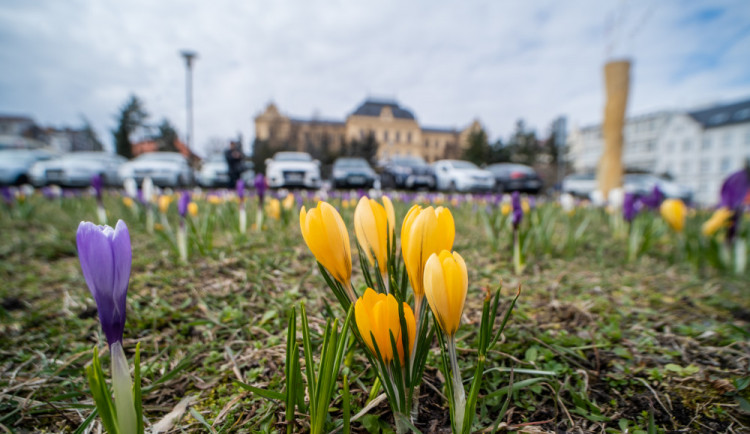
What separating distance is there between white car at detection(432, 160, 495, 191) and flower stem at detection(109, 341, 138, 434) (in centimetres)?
923

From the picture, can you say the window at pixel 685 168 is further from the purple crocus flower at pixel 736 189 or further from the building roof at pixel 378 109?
the purple crocus flower at pixel 736 189

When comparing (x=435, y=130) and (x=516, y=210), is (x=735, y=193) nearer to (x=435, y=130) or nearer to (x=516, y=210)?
(x=516, y=210)

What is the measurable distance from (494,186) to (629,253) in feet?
25.3

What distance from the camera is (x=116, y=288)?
0.54 m

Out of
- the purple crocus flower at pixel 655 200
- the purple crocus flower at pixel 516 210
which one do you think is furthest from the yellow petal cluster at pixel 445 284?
the purple crocus flower at pixel 655 200

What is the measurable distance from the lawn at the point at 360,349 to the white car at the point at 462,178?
7475mm

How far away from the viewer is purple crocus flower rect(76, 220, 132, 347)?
515 millimetres

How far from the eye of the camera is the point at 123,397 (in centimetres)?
51

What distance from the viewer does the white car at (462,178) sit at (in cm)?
949

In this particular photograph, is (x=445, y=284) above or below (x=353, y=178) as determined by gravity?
below

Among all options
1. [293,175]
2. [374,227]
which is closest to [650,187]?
[293,175]

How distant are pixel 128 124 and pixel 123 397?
4023 cm

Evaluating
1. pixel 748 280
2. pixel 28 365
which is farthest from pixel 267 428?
pixel 748 280

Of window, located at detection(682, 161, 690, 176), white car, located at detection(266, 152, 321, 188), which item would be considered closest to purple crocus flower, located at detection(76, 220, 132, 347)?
white car, located at detection(266, 152, 321, 188)
